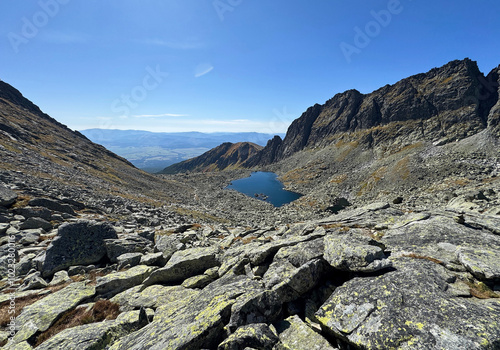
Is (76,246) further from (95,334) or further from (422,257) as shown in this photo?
(422,257)

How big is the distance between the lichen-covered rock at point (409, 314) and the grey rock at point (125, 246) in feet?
56.7

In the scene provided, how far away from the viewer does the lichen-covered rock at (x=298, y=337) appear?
719 centimetres

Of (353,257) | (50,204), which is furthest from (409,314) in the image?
(50,204)

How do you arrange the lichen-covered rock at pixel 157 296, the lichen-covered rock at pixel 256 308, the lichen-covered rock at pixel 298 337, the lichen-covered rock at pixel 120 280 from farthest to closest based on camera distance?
the lichen-covered rock at pixel 120 280, the lichen-covered rock at pixel 157 296, the lichen-covered rock at pixel 256 308, the lichen-covered rock at pixel 298 337

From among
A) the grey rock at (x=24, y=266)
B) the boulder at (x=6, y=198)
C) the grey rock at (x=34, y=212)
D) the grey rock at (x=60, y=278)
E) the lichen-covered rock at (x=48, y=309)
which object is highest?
the boulder at (x=6, y=198)

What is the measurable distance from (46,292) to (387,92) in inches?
7817

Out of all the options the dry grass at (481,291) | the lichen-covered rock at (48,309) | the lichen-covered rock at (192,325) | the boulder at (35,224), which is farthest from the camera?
the boulder at (35,224)

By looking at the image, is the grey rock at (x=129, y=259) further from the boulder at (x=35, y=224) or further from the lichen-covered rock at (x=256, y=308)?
the lichen-covered rock at (x=256, y=308)

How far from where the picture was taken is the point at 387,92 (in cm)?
15638

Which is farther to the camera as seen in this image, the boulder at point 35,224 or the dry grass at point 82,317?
the boulder at point 35,224

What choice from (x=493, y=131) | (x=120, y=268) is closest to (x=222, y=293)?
(x=120, y=268)

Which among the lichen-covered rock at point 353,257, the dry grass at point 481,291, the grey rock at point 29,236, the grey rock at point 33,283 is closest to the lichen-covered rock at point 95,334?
the grey rock at point 33,283

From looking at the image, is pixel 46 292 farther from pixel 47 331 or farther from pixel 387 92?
pixel 387 92

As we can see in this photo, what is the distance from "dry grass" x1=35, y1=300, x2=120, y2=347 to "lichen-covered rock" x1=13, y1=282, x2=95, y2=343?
320 mm
